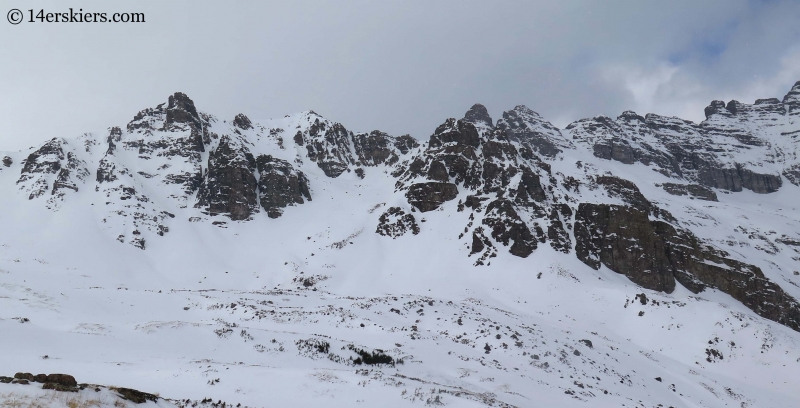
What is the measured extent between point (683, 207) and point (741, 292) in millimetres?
48684

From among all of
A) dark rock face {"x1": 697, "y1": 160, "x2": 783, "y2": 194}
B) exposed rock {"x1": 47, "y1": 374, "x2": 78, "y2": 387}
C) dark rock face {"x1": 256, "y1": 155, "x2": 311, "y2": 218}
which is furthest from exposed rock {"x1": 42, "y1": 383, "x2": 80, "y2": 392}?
dark rock face {"x1": 697, "y1": 160, "x2": 783, "y2": 194}

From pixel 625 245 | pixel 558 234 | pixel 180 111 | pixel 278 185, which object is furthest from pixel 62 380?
pixel 180 111

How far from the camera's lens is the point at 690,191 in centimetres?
13075

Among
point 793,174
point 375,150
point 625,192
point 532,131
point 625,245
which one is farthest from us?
point 532,131

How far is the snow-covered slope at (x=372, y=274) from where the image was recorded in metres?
20.1

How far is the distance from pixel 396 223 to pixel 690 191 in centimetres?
11210

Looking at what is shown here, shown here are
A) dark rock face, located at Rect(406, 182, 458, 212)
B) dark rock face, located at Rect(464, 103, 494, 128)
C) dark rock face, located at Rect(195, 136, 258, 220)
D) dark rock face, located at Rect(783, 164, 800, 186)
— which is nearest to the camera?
dark rock face, located at Rect(406, 182, 458, 212)

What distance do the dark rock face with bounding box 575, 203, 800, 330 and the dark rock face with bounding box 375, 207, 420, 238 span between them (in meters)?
28.7

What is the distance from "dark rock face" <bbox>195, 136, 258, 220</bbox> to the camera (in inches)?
3396

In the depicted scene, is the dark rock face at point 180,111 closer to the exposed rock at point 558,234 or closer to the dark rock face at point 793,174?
the exposed rock at point 558,234

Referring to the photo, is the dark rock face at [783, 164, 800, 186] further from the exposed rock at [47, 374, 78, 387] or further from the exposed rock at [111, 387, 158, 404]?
the exposed rock at [47, 374, 78, 387]

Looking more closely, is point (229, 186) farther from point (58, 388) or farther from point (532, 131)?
point (532, 131)

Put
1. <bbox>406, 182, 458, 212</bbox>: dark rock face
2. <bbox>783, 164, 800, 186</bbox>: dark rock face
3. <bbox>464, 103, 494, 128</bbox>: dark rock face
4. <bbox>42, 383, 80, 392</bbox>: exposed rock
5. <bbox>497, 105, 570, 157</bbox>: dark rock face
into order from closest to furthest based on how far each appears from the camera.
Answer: <bbox>42, 383, 80, 392</bbox>: exposed rock < <bbox>406, 182, 458, 212</bbox>: dark rock face < <bbox>783, 164, 800, 186</bbox>: dark rock face < <bbox>497, 105, 570, 157</bbox>: dark rock face < <bbox>464, 103, 494, 128</bbox>: dark rock face

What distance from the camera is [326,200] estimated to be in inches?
3787
